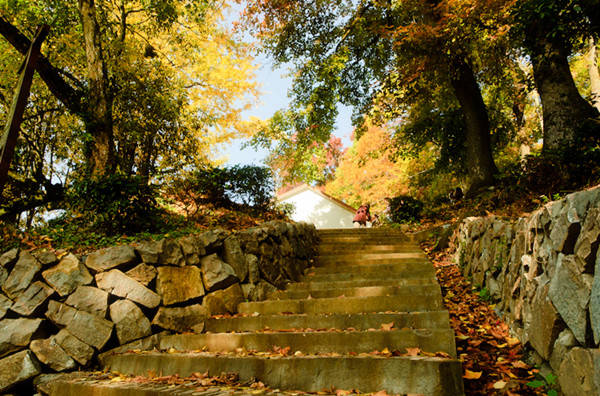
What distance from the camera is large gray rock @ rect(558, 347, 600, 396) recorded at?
5.49ft

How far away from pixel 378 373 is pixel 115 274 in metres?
2.85

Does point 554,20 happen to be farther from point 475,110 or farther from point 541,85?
point 475,110

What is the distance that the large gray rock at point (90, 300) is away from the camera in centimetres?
337

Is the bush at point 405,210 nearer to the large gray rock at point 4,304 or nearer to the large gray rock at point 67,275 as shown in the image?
the large gray rock at point 67,275

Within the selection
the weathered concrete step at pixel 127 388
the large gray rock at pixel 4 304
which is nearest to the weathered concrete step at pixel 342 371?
the weathered concrete step at pixel 127 388

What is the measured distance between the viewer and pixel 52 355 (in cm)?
316

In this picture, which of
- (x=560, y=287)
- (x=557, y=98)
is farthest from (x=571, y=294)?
(x=557, y=98)

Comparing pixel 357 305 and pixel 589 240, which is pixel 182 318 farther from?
pixel 589 240

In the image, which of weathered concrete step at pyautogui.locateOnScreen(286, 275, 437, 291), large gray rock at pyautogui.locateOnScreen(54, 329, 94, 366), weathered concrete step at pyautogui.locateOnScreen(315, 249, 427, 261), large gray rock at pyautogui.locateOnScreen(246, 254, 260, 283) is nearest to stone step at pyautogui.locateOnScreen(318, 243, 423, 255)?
weathered concrete step at pyautogui.locateOnScreen(315, 249, 427, 261)

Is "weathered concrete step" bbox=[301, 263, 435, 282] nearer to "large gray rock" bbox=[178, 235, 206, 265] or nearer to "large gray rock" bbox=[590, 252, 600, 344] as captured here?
"large gray rock" bbox=[178, 235, 206, 265]

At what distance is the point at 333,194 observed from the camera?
25578mm

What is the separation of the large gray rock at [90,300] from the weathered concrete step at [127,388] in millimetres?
584

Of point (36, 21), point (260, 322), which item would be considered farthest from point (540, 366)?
point (36, 21)

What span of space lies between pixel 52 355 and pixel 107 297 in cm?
65
